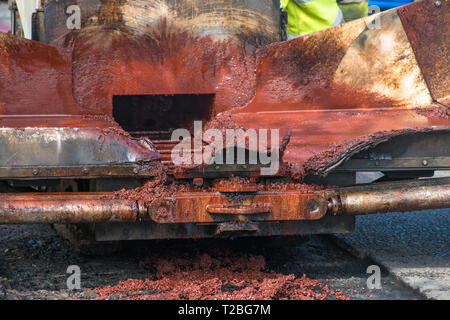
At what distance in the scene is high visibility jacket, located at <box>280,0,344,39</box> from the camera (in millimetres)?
5336

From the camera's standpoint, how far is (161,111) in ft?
12.4

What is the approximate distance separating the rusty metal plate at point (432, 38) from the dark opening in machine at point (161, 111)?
4.15ft

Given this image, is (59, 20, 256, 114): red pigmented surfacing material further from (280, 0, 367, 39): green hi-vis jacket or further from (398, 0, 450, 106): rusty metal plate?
(280, 0, 367, 39): green hi-vis jacket

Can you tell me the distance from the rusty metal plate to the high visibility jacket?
2129 millimetres

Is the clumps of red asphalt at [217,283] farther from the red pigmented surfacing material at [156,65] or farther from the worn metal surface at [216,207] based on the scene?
the red pigmented surfacing material at [156,65]

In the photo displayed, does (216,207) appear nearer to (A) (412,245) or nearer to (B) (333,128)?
(B) (333,128)

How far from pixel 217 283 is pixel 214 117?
49.7 inches

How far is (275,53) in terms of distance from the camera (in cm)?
363

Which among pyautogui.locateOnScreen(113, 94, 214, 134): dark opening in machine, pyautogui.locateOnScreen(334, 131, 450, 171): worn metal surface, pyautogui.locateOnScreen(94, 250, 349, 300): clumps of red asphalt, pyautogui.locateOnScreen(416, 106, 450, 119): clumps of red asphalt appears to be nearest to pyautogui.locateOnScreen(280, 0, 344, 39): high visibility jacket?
pyautogui.locateOnScreen(113, 94, 214, 134): dark opening in machine

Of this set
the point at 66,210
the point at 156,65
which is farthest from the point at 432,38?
the point at 66,210

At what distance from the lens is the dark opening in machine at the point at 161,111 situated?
3.71 m

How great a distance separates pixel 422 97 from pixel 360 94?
346mm
